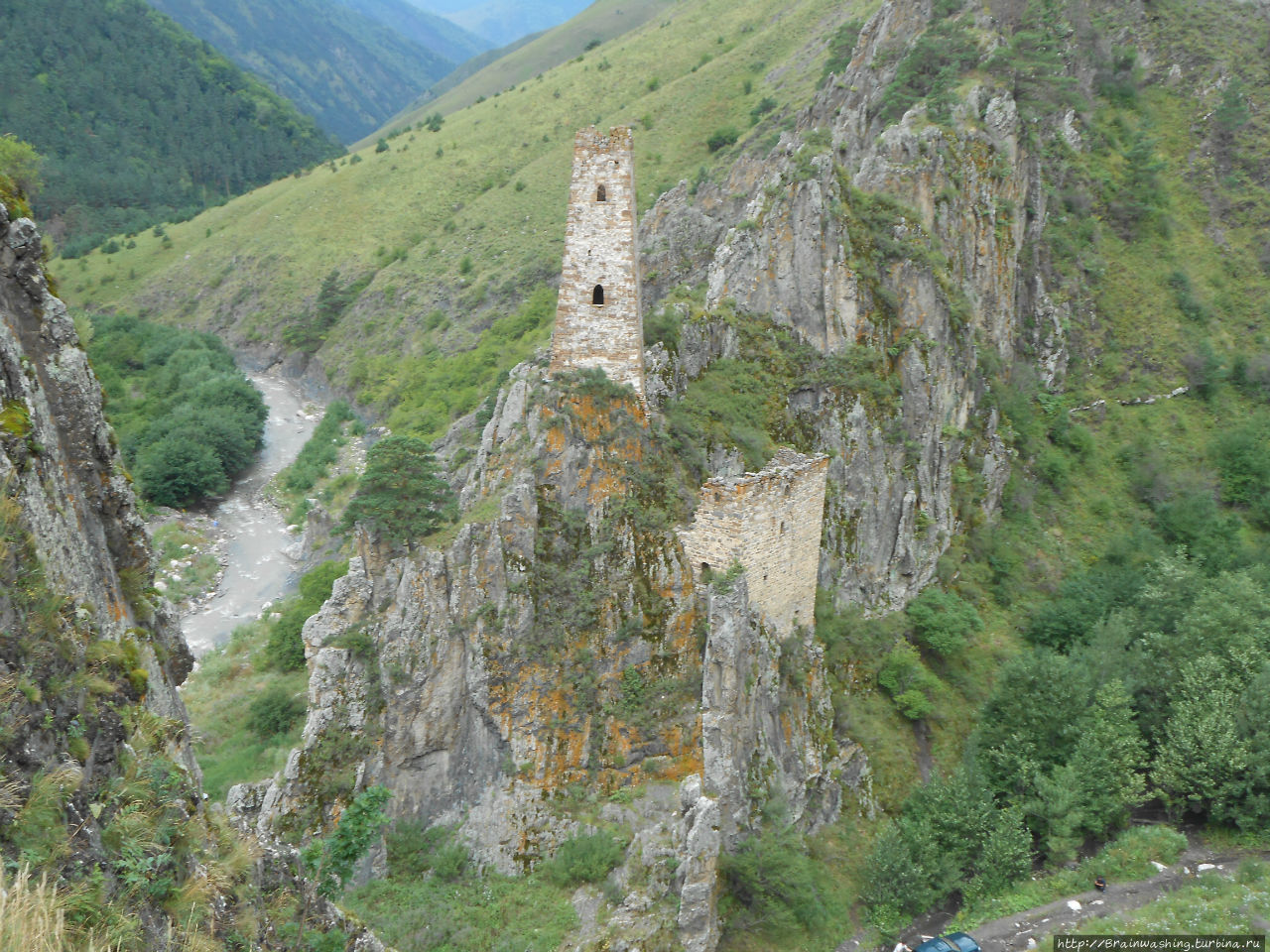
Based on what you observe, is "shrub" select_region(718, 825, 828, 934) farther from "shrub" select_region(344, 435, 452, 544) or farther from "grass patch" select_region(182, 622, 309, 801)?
"grass patch" select_region(182, 622, 309, 801)

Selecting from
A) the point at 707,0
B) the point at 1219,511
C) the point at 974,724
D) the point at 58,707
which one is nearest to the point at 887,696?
the point at 974,724

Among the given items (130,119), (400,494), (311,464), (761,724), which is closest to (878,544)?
(761,724)

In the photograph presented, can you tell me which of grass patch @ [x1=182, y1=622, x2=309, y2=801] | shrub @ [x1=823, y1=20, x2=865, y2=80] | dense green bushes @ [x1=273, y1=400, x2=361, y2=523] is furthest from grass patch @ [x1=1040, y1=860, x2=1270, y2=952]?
shrub @ [x1=823, y1=20, x2=865, y2=80]

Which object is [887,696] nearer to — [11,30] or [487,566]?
[487,566]

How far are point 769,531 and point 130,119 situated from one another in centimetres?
12620

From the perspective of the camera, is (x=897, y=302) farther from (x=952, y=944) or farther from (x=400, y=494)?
(x=952, y=944)

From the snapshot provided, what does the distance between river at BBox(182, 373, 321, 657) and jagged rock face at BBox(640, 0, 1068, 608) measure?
990 inches

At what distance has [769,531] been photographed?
66.5 ft

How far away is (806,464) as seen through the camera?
2098cm

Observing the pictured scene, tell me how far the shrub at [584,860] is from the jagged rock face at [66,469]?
11.1m

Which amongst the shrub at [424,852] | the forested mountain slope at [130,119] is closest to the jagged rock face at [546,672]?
the shrub at [424,852]

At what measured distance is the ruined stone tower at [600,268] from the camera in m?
21.0

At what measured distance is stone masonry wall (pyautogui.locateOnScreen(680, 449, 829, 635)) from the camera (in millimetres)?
19688

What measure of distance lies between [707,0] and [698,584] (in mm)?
91468
